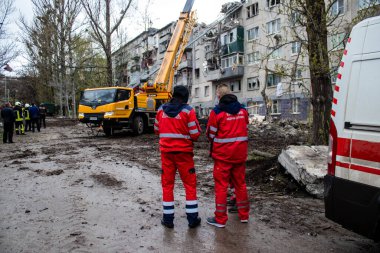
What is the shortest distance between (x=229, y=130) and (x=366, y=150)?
1767mm

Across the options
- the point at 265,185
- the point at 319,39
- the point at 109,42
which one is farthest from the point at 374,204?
the point at 109,42

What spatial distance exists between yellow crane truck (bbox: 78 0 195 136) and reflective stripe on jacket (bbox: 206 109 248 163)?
11886 millimetres

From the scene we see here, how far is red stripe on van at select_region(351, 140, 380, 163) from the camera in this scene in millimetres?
2923

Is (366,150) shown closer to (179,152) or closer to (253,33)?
(179,152)

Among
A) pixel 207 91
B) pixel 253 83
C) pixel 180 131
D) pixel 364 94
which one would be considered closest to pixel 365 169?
pixel 364 94

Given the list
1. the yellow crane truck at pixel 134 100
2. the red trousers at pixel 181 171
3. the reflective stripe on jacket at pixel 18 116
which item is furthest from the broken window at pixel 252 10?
the red trousers at pixel 181 171

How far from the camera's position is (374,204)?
2.92 metres

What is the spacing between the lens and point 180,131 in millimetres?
4434

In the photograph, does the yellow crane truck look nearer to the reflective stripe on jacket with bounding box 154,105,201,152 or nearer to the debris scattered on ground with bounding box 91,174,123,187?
the debris scattered on ground with bounding box 91,174,123,187

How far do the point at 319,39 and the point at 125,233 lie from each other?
19.7 ft

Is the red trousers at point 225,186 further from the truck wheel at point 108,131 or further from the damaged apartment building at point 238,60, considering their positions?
the damaged apartment building at point 238,60

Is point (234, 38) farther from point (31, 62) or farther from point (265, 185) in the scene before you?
point (265, 185)

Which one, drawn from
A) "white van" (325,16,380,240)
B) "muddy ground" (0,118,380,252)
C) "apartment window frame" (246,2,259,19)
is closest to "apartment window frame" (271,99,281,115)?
"apartment window frame" (246,2,259,19)

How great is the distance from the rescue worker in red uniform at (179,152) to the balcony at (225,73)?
33299 millimetres
